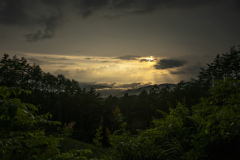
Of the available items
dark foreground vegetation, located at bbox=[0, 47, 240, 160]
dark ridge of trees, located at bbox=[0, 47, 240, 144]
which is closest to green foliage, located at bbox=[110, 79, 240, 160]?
dark foreground vegetation, located at bbox=[0, 47, 240, 160]

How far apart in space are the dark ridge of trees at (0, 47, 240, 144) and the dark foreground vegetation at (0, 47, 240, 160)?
206 millimetres

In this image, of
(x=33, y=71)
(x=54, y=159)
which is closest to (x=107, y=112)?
(x=33, y=71)

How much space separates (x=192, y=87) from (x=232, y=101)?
192 ft

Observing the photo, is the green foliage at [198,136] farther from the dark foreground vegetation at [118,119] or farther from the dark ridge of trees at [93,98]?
the dark ridge of trees at [93,98]

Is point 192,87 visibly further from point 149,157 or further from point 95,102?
point 149,157

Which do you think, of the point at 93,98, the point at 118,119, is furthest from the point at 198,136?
the point at 93,98

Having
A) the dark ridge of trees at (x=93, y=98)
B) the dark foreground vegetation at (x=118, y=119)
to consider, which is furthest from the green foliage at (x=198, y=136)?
the dark ridge of trees at (x=93, y=98)

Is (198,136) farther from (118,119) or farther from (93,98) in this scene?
(93,98)

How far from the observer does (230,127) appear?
2473 mm

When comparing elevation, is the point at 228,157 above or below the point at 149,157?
above

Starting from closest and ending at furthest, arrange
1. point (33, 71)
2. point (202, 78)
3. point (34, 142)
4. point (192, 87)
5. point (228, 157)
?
1. point (228, 157)
2. point (34, 142)
3. point (33, 71)
4. point (202, 78)
5. point (192, 87)

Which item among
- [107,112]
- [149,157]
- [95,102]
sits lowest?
[107,112]

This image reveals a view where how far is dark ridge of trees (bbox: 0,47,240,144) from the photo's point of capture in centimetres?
4034

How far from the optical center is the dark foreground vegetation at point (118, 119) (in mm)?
2607
